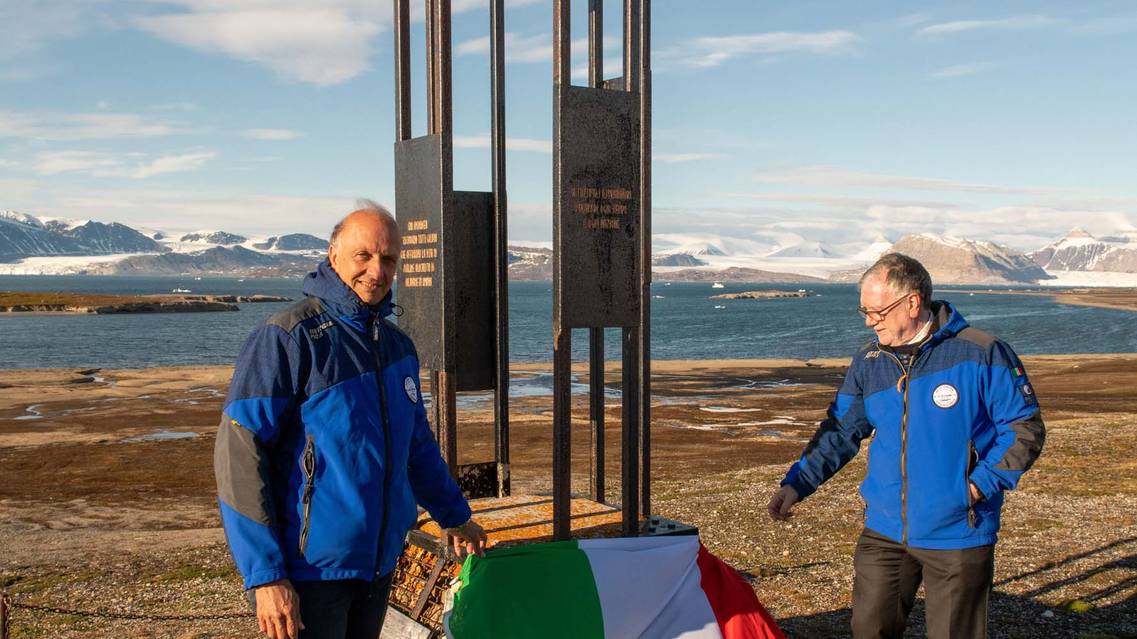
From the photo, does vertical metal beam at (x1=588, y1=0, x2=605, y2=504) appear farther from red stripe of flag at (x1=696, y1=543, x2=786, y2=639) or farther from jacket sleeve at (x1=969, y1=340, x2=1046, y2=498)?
jacket sleeve at (x1=969, y1=340, x2=1046, y2=498)

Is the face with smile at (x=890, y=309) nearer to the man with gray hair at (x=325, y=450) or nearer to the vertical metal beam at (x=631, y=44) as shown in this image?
the man with gray hair at (x=325, y=450)

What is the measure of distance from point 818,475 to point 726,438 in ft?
55.1

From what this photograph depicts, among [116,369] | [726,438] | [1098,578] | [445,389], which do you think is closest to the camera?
[445,389]

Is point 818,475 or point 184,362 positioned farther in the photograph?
point 184,362

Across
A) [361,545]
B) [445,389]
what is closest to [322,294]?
[361,545]

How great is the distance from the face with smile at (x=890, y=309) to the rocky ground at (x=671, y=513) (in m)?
3.26

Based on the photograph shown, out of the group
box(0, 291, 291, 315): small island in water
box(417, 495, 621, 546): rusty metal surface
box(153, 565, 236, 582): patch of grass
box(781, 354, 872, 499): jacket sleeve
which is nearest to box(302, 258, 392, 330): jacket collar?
box(781, 354, 872, 499): jacket sleeve

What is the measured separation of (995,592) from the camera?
7926mm

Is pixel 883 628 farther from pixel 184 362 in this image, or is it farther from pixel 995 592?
pixel 184 362

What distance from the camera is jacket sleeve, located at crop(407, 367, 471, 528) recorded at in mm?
4023

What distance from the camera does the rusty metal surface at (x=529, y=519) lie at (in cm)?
658

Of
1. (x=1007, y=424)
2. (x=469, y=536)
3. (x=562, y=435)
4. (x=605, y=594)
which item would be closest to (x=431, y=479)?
(x=469, y=536)

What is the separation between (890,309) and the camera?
15.0ft

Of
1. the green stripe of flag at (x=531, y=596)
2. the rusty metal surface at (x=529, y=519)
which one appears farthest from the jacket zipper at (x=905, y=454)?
the rusty metal surface at (x=529, y=519)
